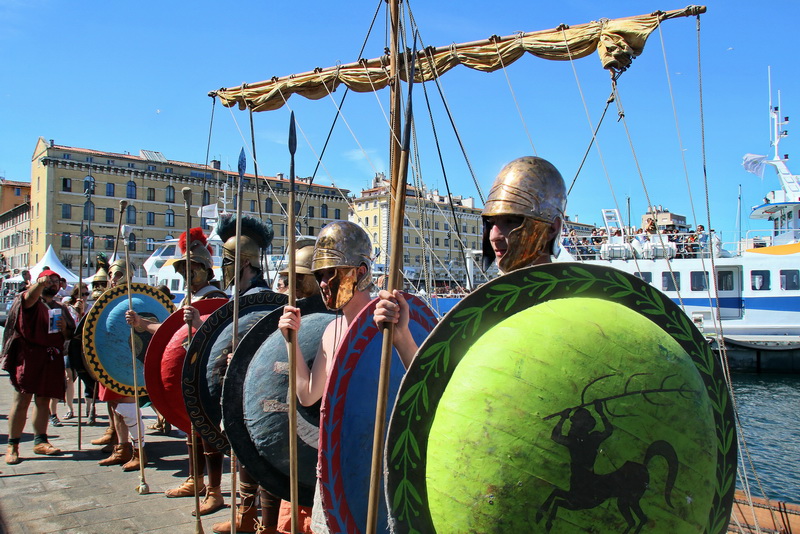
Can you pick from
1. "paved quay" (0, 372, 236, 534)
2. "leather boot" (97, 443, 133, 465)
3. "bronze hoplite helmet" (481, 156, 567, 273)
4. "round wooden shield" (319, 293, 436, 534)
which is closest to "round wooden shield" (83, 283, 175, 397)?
"leather boot" (97, 443, 133, 465)

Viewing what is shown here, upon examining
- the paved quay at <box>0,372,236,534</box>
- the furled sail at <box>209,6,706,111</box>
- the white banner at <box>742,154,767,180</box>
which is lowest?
the paved quay at <box>0,372,236,534</box>

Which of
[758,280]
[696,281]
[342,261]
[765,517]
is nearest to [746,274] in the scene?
[758,280]

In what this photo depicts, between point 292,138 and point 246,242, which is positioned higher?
point 292,138

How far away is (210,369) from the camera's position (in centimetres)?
429

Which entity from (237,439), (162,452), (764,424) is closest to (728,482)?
(237,439)

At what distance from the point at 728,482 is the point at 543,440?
740 millimetres

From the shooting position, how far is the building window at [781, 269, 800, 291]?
21312 millimetres

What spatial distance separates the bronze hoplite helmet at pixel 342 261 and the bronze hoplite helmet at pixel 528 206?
3.38 ft

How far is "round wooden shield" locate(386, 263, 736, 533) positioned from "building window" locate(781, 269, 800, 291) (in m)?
22.9

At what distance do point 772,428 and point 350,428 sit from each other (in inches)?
517

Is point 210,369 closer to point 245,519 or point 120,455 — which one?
point 245,519

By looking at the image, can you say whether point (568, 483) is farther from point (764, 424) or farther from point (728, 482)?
point (764, 424)

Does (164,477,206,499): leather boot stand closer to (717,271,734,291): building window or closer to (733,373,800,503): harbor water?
(733,373,800,503): harbor water

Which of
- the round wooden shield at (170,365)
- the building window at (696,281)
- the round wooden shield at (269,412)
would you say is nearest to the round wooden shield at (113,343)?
the round wooden shield at (170,365)
